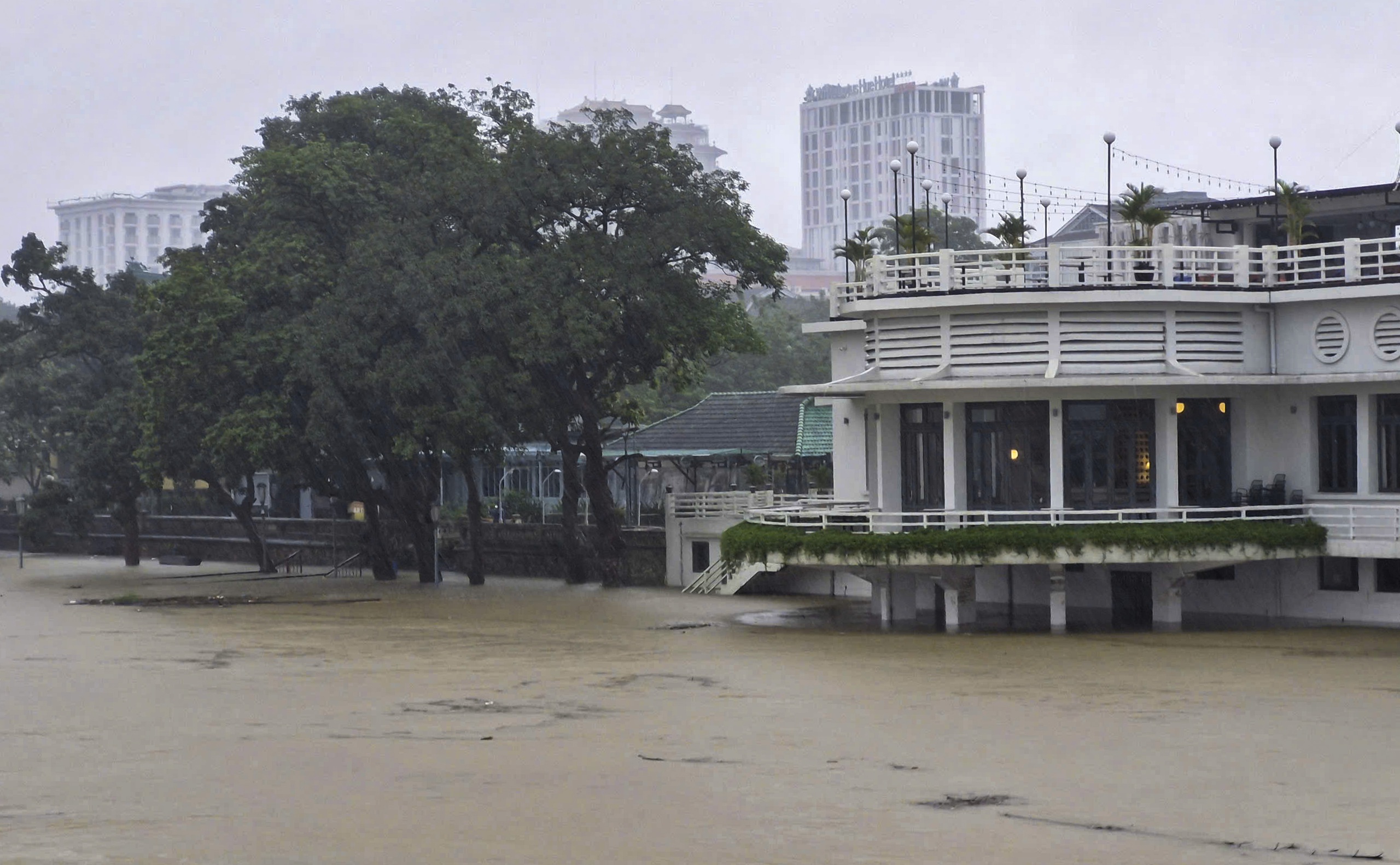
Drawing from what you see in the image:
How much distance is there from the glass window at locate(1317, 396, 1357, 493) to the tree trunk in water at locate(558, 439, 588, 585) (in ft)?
68.1

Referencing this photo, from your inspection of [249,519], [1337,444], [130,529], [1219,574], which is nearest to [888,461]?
[1219,574]

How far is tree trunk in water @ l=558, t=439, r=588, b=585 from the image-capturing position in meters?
50.7

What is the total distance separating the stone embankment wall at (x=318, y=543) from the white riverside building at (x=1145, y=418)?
44.0 ft

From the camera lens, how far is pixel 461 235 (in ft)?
162

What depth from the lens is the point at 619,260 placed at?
1855 inches

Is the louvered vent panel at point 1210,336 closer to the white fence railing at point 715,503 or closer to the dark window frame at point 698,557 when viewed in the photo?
the white fence railing at point 715,503

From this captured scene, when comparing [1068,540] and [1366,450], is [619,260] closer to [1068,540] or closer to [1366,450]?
[1068,540]

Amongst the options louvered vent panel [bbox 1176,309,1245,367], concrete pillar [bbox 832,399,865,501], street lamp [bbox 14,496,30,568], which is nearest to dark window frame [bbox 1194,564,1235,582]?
louvered vent panel [bbox 1176,309,1245,367]

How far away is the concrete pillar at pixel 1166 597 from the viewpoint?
36219 mm

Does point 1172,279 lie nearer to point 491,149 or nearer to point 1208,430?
point 1208,430

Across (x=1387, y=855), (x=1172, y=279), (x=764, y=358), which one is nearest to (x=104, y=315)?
(x=764, y=358)

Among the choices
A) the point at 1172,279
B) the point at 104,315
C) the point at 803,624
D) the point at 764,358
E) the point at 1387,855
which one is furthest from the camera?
the point at 764,358

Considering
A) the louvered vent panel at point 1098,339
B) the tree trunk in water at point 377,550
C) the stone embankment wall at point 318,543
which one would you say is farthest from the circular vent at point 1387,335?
the tree trunk in water at point 377,550

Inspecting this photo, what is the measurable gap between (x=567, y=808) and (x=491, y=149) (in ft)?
112
